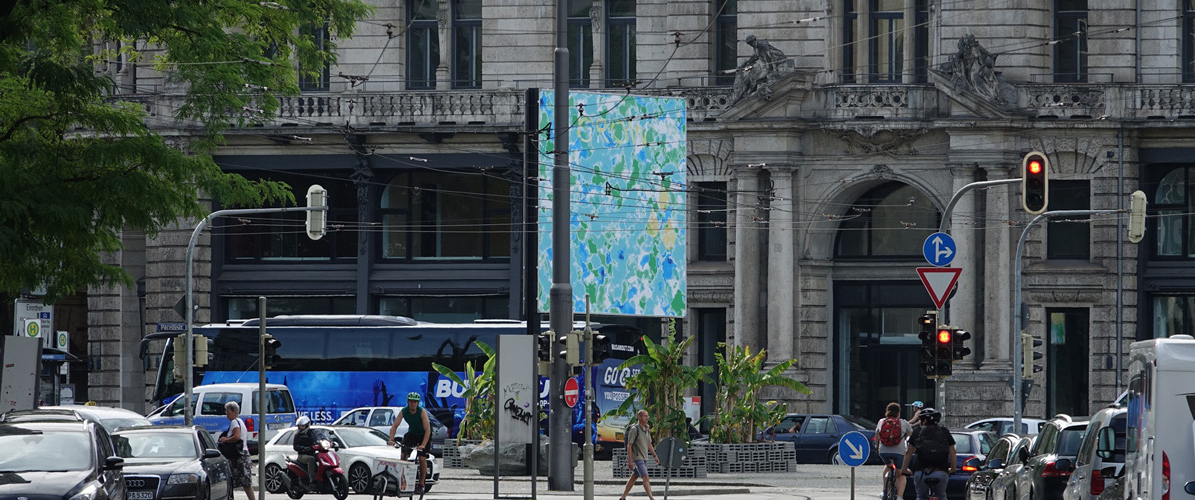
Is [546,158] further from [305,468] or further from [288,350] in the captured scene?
[305,468]

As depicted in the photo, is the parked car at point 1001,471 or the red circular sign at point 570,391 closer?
the parked car at point 1001,471

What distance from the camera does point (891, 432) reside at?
1039 inches

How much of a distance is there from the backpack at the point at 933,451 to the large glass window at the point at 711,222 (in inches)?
910

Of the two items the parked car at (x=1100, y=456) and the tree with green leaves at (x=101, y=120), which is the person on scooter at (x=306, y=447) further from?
the parked car at (x=1100, y=456)

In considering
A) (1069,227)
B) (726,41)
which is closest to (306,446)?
(726,41)

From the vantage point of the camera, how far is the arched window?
47.2 meters

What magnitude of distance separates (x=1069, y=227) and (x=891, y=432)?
21023 mm

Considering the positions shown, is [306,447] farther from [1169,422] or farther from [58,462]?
[1169,422]

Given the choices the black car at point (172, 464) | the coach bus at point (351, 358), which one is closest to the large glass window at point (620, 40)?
the coach bus at point (351, 358)

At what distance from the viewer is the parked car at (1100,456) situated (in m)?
18.8

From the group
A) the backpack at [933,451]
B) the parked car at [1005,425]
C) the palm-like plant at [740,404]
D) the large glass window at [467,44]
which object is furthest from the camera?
the large glass window at [467,44]

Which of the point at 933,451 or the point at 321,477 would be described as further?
the point at 321,477

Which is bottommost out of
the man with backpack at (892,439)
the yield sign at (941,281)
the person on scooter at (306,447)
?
the person on scooter at (306,447)

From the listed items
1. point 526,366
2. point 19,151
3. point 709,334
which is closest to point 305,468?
point 526,366
